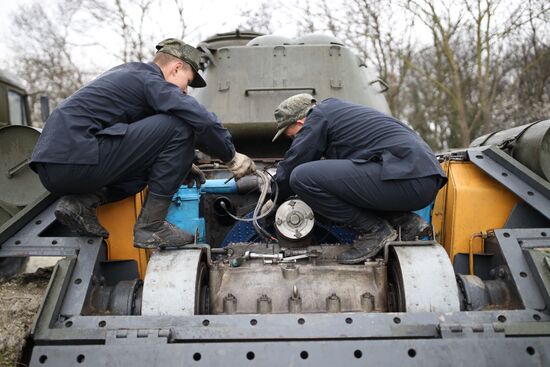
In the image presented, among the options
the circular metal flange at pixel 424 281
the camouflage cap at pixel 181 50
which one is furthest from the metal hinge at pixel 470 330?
the camouflage cap at pixel 181 50

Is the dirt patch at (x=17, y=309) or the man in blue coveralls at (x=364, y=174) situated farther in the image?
the man in blue coveralls at (x=364, y=174)

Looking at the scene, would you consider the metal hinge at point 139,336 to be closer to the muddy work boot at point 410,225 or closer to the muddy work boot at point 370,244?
the muddy work boot at point 370,244

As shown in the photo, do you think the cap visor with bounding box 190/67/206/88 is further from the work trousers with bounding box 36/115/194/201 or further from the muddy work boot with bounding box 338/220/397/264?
the muddy work boot with bounding box 338/220/397/264

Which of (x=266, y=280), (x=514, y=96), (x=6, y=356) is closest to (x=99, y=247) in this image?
(x=6, y=356)

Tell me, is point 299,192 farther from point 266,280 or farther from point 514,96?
point 514,96

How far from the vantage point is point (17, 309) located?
317cm

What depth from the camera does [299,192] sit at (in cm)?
363

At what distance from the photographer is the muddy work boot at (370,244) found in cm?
355

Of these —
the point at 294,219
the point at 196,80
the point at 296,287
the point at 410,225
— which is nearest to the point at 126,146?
the point at 196,80

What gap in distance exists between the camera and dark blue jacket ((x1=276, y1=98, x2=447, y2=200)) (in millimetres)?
3531

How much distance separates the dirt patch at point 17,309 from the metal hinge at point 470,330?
2.11 meters

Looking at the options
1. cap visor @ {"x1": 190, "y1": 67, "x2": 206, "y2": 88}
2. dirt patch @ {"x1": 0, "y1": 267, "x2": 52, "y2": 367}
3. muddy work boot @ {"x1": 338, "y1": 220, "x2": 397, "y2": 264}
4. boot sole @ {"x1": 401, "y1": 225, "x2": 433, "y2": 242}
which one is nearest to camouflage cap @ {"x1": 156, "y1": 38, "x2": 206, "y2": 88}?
cap visor @ {"x1": 190, "y1": 67, "x2": 206, "y2": 88}

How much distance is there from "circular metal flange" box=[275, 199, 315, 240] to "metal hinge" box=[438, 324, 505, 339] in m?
1.18

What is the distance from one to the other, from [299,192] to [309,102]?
768mm
